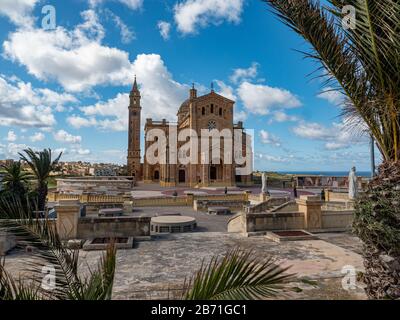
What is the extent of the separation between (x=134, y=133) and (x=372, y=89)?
58.6m

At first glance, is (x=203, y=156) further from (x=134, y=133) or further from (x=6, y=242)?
(x=6, y=242)

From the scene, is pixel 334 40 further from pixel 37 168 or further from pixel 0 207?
pixel 37 168

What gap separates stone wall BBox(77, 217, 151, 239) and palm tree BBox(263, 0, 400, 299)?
25.7ft

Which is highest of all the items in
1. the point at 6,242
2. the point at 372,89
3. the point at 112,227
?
A: the point at 372,89

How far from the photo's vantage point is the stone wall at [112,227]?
10.3 m

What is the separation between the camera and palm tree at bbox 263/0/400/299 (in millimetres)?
4070

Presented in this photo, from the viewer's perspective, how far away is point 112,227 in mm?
10523

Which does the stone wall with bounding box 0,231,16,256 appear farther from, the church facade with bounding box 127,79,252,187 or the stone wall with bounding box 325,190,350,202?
the church facade with bounding box 127,79,252,187

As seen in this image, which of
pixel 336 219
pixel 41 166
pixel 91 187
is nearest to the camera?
pixel 336 219

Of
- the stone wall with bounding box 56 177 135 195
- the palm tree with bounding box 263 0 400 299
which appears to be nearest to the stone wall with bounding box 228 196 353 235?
the palm tree with bounding box 263 0 400 299

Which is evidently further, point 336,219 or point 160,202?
point 160,202

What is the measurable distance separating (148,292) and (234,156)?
43451 mm

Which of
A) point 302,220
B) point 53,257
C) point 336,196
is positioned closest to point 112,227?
point 302,220
